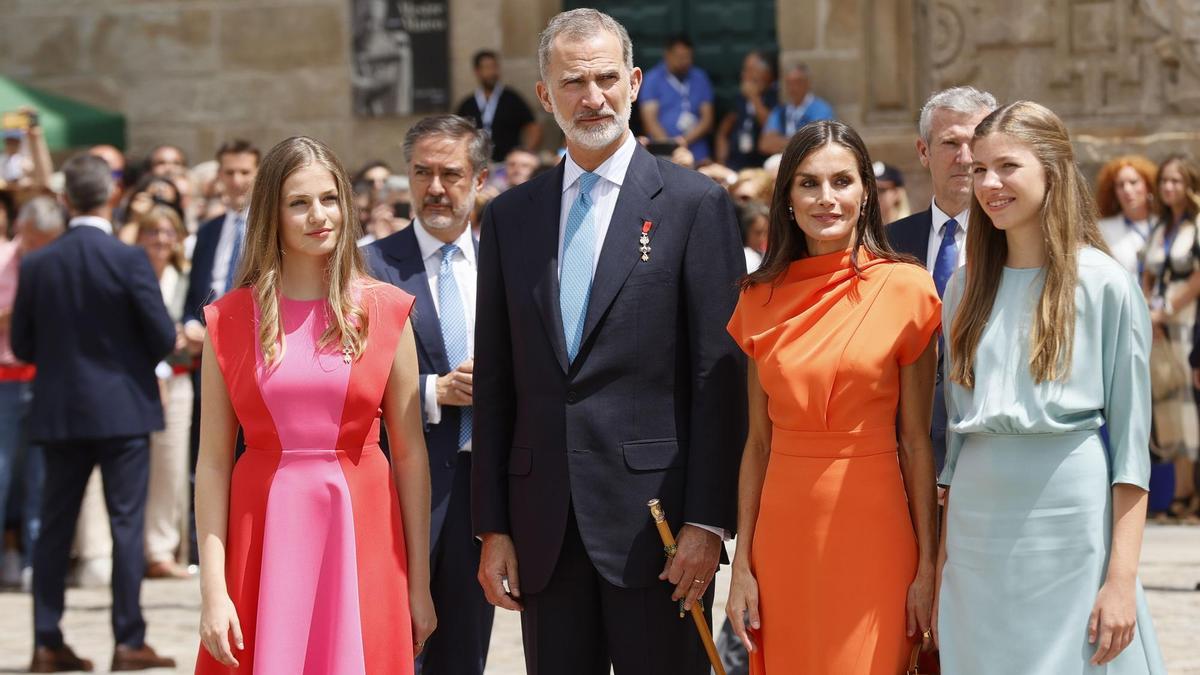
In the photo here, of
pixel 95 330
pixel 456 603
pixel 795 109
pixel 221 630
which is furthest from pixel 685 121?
pixel 221 630

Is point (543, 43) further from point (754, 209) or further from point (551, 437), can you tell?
point (754, 209)

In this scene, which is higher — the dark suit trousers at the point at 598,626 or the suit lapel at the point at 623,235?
the suit lapel at the point at 623,235

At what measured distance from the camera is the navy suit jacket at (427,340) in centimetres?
571

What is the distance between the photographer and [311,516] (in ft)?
16.0

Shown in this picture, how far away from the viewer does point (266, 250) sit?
197 inches

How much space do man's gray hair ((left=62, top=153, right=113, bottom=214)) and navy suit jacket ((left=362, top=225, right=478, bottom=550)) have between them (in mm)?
3326

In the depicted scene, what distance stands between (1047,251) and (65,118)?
12609 mm

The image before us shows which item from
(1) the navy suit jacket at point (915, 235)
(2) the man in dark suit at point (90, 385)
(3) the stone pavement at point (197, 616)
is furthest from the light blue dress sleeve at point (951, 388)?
(2) the man in dark suit at point (90, 385)

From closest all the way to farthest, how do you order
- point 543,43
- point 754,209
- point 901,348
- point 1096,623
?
point 1096,623
point 901,348
point 543,43
point 754,209

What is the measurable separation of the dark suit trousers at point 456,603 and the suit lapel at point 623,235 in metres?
1.00

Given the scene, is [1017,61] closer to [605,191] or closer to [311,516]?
[605,191]

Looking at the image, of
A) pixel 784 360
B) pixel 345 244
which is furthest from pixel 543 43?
pixel 784 360

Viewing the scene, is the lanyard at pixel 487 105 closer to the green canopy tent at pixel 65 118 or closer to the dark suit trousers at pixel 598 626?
the green canopy tent at pixel 65 118

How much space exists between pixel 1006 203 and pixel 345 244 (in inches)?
66.7
